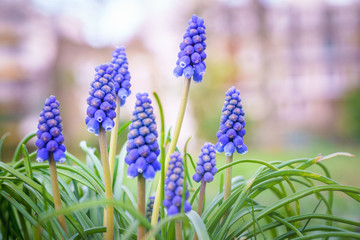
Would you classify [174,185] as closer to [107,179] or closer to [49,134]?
[107,179]

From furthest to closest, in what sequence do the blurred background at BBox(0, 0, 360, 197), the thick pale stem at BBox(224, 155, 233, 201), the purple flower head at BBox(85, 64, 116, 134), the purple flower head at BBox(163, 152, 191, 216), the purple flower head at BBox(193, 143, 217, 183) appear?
the blurred background at BBox(0, 0, 360, 197) → the thick pale stem at BBox(224, 155, 233, 201) → the purple flower head at BBox(193, 143, 217, 183) → the purple flower head at BBox(85, 64, 116, 134) → the purple flower head at BBox(163, 152, 191, 216)

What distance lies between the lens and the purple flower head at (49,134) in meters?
1.26

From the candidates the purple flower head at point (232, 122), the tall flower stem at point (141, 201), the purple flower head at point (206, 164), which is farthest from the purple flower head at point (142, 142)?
the purple flower head at point (232, 122)

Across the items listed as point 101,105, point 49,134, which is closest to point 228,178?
point 101,105

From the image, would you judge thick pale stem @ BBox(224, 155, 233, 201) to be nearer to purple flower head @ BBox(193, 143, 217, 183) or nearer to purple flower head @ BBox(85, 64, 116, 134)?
purple flower head @ BBox(193, 143, 217, 183)

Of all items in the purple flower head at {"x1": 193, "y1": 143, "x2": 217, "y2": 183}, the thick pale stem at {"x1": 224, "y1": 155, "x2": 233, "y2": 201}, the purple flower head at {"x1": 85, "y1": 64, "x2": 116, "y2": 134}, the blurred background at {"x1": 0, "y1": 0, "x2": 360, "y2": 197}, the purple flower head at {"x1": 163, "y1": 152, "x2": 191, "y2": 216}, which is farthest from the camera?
the blurred background at {"x1": 0, "y1": 0, "x2": 360, "y2": 197}

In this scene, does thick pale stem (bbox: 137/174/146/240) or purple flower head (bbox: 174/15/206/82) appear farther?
purple flower head (bbox: 174/15/206/82)

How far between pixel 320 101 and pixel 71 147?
62.2ft

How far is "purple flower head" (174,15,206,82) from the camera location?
1300 mm

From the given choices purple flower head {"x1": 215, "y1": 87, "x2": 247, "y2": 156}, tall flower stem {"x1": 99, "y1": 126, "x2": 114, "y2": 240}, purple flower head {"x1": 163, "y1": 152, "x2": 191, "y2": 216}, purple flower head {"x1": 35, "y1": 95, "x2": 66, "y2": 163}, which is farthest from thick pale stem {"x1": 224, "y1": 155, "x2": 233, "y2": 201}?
purple flower head {"x1": 35, "y1": 95, "x2": 66, "y2": 163}

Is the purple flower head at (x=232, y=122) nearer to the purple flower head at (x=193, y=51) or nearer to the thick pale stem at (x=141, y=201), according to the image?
the purple flower head at (x=193, y=51)

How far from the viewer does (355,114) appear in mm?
12344

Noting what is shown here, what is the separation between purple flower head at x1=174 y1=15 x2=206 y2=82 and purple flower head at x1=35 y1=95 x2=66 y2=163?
54 cm

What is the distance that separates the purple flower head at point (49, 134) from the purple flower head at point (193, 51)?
54cm
